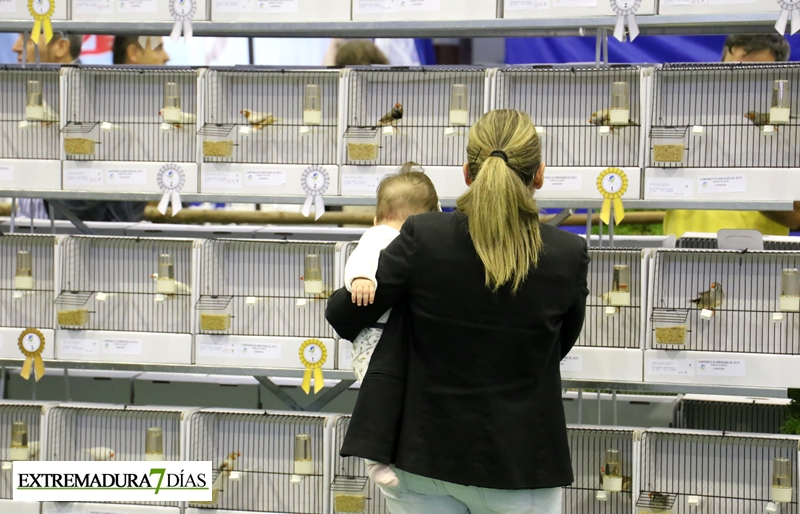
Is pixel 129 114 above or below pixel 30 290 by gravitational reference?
above

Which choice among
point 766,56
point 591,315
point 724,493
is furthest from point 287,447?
point 766,56

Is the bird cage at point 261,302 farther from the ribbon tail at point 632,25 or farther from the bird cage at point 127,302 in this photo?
the ribbon tail at point 632,25

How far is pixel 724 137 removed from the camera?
2488 mm

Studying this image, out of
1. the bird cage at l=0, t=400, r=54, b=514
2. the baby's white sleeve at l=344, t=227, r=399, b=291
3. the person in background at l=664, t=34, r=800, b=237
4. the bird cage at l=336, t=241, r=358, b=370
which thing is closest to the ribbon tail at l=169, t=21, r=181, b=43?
the bird cage at l=336, t=241, r=358, b=370

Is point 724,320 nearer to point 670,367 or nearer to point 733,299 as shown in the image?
point 733,299

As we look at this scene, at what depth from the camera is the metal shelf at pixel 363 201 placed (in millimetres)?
2471

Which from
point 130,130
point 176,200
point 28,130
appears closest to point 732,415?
point 176,200

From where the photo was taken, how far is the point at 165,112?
2.71m

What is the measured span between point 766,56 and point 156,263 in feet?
7.31

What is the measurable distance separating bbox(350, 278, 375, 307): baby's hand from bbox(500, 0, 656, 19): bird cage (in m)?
1.15

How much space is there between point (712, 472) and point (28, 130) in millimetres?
2265

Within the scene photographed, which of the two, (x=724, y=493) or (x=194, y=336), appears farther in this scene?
(x=194, y=336)

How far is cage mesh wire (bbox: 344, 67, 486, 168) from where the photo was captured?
2621 millimetres

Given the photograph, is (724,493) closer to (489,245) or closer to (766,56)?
(489,245)
